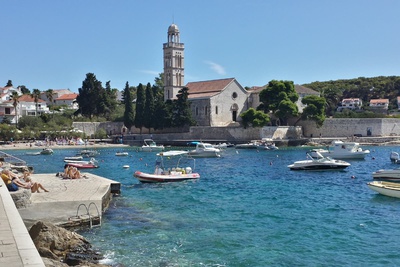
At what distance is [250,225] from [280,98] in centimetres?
5640

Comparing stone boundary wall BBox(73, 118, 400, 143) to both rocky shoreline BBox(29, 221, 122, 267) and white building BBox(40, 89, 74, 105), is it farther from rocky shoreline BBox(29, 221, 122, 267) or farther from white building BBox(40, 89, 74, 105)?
rocky shoreline BBox(29, 221, 122, 267)

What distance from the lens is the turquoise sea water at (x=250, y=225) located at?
12562mm

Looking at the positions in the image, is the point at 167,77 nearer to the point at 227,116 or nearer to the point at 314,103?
the point at 227,116

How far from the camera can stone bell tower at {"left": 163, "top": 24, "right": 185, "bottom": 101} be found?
8312cm

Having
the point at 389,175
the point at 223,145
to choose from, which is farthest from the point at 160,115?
the point at 389,175

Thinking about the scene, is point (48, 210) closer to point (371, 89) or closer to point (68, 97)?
point (68, 97)

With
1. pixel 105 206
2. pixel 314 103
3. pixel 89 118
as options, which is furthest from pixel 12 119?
pixel 105 206

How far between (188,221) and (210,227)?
1.28 meters

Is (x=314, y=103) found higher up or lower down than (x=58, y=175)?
higher up

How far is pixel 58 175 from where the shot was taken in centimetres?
2534

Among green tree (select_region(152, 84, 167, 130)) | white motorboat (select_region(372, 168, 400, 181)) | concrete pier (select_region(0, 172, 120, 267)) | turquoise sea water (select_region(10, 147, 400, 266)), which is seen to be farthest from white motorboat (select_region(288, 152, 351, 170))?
green tree (select_region(152, 84, 167, 130))

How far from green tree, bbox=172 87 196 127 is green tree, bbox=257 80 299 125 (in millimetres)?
12361

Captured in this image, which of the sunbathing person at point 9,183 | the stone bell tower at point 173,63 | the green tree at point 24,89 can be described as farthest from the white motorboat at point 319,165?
the green tree at point 24,89

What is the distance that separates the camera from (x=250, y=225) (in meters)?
16.4
